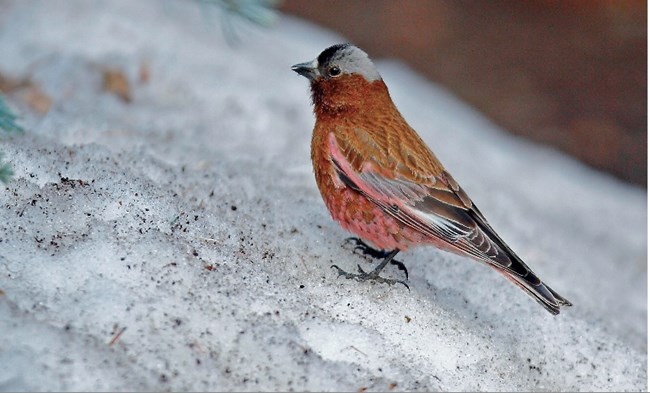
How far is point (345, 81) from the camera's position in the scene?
467 cm

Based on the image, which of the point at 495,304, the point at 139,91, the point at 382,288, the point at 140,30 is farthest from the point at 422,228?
the point at 140,30

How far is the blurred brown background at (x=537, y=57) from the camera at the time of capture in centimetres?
910

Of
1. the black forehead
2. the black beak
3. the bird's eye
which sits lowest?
the black beak

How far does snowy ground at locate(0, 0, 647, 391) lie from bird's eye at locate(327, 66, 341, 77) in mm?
754

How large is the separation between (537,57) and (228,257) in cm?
688

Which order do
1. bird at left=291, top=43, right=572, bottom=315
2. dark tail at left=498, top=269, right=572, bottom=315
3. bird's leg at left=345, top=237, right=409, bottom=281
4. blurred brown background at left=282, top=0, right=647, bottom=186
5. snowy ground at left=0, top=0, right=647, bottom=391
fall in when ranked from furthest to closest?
blurred brown background at left=282, top=0, right=647, bottom=186
bird's leg at left=345, top=237, right=409, bottom=281
bird at left=291, top=43, right=572, bottom=315
dark tail at left=498, top=269, right=572, bottom=315
snowy ground at left=0, top=0, right=647, bottom=391

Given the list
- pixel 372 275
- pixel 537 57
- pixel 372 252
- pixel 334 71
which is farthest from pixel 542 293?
pixel 537 57

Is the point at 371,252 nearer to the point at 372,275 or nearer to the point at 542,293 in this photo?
the point at 372,275

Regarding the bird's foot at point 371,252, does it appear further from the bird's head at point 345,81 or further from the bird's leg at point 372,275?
the bird's head at point 345,81

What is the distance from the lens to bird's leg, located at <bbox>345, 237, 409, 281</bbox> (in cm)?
461

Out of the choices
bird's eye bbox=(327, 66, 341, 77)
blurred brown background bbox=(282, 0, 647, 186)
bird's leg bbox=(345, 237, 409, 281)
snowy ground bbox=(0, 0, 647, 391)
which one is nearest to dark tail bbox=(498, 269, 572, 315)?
snowy ground bbox=(0, 0, 647, 391)

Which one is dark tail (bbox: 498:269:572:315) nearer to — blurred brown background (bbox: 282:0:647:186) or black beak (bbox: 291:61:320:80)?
black beak (bbox: 291:61:320:80)

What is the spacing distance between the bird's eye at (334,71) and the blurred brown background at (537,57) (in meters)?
4.91

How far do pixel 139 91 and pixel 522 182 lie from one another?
132 inches
